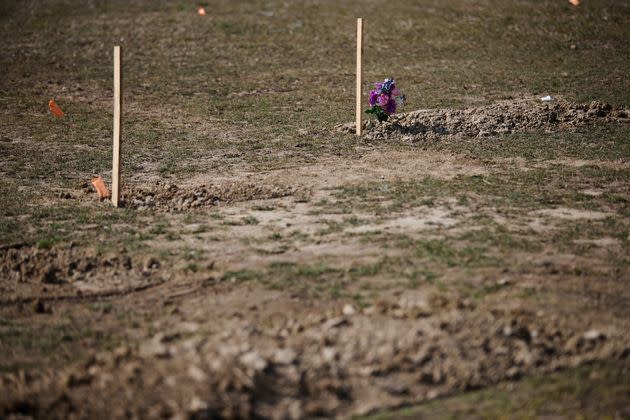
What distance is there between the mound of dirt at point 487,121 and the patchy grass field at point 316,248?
0.17ft

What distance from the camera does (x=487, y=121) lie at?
573 inches

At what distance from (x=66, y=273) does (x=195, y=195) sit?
8.82 ft

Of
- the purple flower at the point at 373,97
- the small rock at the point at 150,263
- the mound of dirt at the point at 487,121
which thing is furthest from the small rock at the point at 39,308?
the purple flower at the point at 373,97

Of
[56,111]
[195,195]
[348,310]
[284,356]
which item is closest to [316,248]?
[348,310]

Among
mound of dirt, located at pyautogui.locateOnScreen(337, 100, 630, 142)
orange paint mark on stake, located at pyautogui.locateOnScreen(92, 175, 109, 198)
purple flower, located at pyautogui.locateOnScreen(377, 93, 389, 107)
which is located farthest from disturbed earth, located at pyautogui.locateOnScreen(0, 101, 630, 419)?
purple flower, located at pyautogui.locateOnScreen(377, 93, 389, 107)

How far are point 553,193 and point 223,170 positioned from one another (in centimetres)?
473

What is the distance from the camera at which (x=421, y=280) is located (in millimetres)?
7250

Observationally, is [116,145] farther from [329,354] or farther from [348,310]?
[329,354]

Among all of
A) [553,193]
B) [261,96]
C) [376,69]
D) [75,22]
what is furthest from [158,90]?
[553,193]

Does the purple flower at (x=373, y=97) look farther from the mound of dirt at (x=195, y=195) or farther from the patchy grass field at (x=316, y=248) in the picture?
the mound of dirt at (x=195, y=195)

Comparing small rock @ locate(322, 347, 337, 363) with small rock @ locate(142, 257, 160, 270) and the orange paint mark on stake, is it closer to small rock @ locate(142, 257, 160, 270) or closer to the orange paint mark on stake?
small rock @ locate(142, 257, 160, 270)

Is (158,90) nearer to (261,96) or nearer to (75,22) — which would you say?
(261,96)

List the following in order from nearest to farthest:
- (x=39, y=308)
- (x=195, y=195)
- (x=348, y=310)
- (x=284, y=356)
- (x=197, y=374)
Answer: (x=197, y=374) → (x=284, y=356) → (x=348, y=310) → (x=39, y=308) → (x=195, y=195)

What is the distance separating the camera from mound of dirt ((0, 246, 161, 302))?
761 cm
